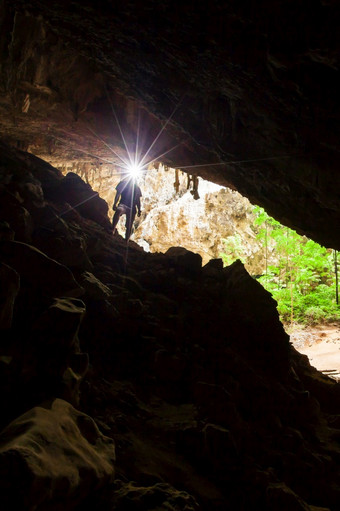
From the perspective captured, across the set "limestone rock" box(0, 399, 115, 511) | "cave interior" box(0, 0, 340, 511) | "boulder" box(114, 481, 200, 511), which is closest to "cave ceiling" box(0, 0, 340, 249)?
"cave interior" box(0, 0, 340, 511)

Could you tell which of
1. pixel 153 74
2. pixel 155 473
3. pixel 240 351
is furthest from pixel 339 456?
pixel 153 74

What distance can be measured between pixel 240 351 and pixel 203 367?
1386 millimetres

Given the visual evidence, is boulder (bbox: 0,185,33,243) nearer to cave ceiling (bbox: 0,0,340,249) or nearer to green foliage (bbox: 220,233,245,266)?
cave ceiling (bbox: 0,0,340,249)

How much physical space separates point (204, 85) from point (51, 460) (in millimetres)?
5599

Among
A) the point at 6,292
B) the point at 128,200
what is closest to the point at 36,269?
the point at 6,292

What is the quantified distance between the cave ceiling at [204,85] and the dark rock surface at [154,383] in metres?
2.10

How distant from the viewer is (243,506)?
Result: 3668 mm

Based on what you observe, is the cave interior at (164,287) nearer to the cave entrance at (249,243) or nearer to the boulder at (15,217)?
the boulder at (15,217)

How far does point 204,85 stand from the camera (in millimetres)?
5355

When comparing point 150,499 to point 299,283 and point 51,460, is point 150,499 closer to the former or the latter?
point 51,460

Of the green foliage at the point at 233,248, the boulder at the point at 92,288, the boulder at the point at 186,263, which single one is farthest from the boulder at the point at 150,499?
the green foliage at the point at 233,248

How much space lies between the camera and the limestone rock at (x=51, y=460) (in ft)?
6.25

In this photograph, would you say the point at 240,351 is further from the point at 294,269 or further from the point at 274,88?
the point at 294,269

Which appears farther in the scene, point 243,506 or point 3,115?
point 3,115
